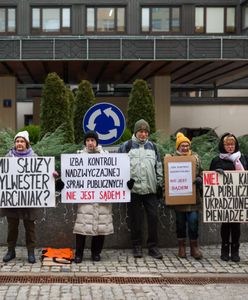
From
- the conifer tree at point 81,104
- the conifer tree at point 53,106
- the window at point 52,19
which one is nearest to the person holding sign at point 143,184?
the conifer tree at point 53,106

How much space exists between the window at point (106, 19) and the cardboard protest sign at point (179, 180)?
27.4 m

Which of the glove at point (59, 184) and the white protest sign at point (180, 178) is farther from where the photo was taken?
the white protest sign at point (180, 178)

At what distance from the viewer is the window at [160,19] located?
34.4m

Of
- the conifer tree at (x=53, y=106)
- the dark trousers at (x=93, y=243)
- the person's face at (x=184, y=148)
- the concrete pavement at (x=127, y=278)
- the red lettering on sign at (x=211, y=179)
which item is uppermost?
the conifer tree at (x=53, y=106)

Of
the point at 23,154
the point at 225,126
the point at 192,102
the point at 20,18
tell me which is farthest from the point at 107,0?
the point at 23,154

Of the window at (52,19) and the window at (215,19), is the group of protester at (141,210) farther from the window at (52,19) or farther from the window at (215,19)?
the window at (215,19)

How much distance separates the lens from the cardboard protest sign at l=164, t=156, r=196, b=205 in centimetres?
769

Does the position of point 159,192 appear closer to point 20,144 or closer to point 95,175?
point 95,175

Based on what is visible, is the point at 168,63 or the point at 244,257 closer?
the point at 244,257

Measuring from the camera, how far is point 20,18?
34.5m

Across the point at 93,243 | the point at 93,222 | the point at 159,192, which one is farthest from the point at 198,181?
the point at 93,243

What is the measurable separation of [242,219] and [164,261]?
1185 mm

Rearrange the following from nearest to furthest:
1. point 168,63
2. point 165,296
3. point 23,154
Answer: point 165,296, point 23,154, point 168,63

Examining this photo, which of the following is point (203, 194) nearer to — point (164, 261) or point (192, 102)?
point (164, 261)
